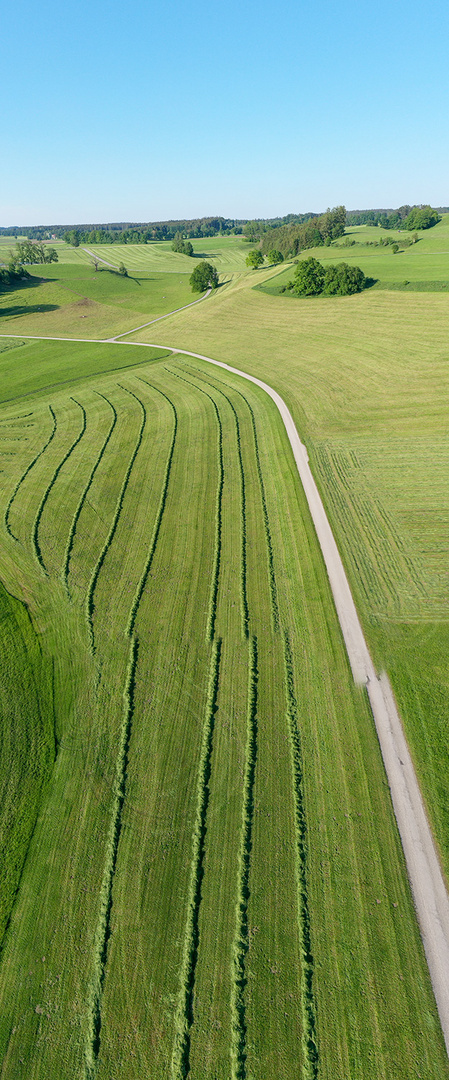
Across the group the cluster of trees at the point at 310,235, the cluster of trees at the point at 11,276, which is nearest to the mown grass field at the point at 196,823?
the cluster of trees at the point at 11,276

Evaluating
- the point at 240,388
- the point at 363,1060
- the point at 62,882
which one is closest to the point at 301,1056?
the point at 363,1060

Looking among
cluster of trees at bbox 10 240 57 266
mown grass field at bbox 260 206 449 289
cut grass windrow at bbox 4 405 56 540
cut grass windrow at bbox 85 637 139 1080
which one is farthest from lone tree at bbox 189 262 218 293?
cut grass windrow at bbox 85 637 139 1080

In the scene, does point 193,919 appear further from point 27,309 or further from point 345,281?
point 27,309

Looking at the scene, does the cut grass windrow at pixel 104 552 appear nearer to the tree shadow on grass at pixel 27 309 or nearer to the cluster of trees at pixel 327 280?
the cluster of trees at pixel 327 280

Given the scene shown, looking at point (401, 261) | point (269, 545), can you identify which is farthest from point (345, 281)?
point (269, 545)

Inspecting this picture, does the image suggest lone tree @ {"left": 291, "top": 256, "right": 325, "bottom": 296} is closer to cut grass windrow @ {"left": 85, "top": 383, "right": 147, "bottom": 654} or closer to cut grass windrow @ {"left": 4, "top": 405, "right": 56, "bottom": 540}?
cut grass windrow @ {"left": 85, "top": 383, "right": 147, "bottom": 654}

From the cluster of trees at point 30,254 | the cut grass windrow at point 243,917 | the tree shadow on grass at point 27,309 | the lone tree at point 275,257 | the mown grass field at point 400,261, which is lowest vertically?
the cut grass windrow at point 243,917

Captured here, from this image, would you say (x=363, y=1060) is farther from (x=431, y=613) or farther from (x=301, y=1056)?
(x=431, y=613)
